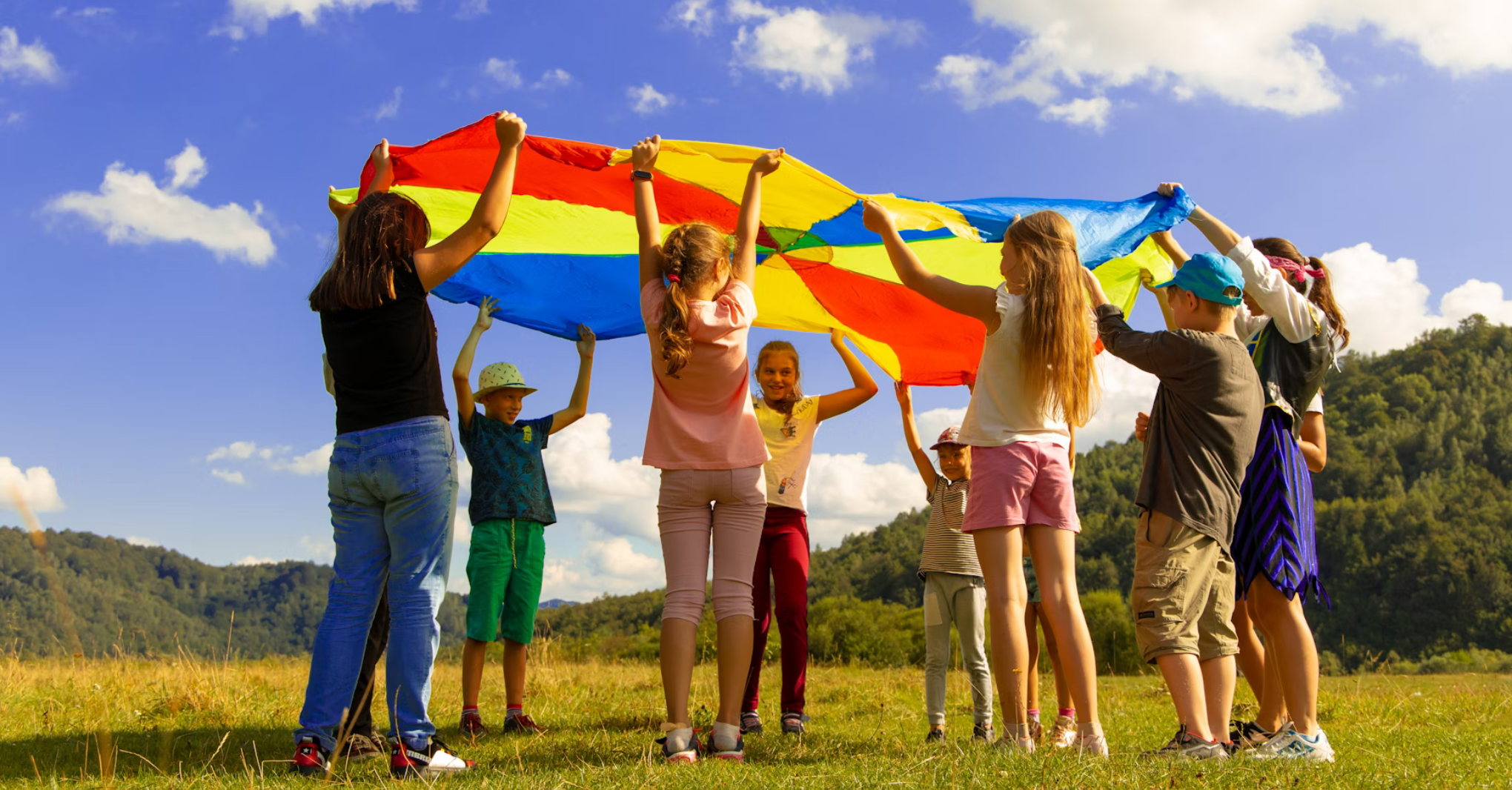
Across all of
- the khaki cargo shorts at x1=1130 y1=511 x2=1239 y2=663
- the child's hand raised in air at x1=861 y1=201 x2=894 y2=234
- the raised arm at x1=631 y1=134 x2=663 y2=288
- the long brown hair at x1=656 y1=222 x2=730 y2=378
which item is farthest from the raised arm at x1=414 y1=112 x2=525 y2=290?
the khaki cargo shorts at x1=1130 y1=511 x2=1239 y2=663

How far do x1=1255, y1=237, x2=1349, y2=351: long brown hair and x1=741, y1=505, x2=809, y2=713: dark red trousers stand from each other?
2337 millimetres

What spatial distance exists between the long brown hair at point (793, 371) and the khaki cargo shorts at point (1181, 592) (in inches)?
75.8

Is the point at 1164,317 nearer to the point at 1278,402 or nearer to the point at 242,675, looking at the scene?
the point at 1278,402

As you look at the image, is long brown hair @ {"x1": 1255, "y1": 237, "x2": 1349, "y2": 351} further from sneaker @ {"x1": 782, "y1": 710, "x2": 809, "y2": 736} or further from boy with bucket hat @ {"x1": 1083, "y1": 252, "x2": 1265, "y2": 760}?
sneaker @ {"x1": 782, "y1": 710, "x2": 809, "y2": 736}

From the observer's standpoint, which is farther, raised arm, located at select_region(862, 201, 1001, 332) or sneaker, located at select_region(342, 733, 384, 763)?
sneaker, located at select_region(342, 733, 384, 763)

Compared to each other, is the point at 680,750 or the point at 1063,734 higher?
the point at 680,750

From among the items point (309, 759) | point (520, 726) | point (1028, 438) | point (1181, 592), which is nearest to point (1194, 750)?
point (1181, 592)

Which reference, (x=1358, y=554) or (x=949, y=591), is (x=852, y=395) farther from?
(x=1358, y=554)

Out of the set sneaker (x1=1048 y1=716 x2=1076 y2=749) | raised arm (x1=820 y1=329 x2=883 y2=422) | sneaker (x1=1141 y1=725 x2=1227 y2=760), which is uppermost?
raised arm (x1=820 y1=329 x2=883 y2=422)

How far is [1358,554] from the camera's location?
43.2 metres

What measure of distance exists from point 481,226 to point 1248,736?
333 cm

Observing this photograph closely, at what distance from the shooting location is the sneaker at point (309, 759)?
9.89 feet

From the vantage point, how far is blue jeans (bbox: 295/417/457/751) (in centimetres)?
306

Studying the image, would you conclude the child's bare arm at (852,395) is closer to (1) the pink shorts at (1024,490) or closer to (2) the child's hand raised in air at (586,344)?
(2) the child's hand raised in air at (586,344)
